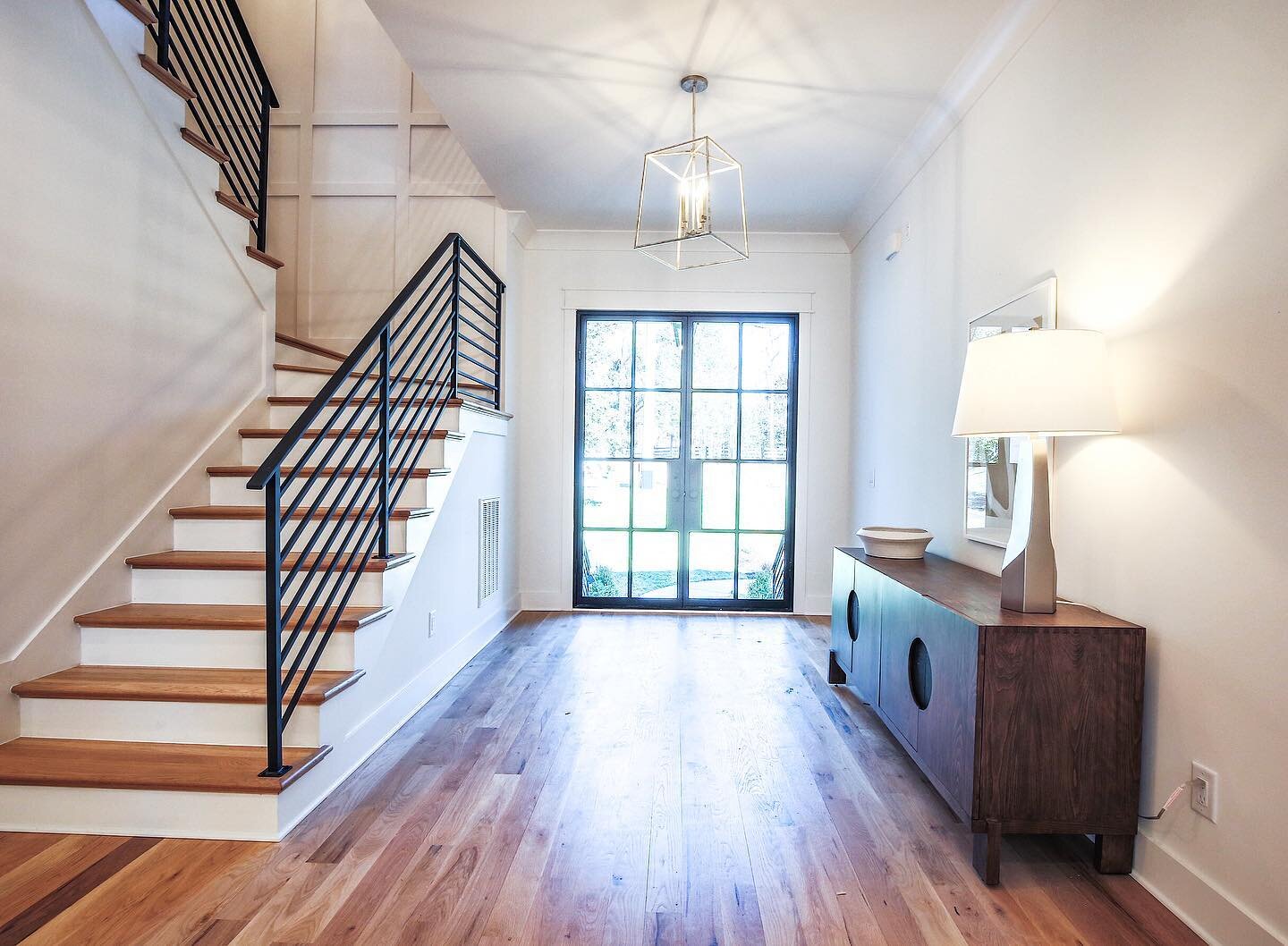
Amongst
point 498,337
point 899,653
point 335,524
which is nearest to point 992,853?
point 899,653

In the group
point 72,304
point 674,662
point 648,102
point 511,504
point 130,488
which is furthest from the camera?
point 511,504

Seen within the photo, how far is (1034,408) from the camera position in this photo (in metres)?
1.81

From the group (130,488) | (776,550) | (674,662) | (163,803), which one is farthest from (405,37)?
(776,550)

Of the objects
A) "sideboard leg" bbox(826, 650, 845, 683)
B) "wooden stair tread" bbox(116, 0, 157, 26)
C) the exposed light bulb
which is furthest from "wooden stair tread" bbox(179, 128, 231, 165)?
"sideboard leg" bbox(826, 650, 845, 683)

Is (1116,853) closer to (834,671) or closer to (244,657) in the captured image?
(834,671)

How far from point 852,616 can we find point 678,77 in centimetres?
255

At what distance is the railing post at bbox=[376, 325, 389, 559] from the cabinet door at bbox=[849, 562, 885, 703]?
6.56 ft

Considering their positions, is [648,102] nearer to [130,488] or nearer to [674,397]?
[674,397]

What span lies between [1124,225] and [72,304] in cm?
341

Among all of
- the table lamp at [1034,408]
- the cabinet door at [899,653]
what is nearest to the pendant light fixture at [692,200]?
the table lamp at [1034,408]

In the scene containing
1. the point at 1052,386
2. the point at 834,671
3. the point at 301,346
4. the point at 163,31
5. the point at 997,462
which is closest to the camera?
the point at 1052,386

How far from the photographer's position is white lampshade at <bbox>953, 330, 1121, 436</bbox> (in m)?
1.78

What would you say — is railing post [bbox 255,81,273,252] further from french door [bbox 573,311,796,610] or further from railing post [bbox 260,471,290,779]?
railing post [bbox 260,471,290,779]

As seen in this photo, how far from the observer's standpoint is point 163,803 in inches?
77.9
